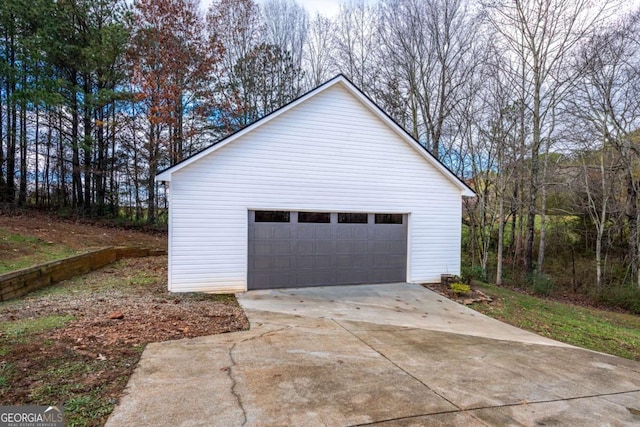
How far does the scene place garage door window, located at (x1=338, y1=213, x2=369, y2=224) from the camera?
9.78m

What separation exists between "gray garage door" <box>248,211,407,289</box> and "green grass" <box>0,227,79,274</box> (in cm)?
519

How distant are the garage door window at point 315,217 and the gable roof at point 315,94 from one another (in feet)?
8.43

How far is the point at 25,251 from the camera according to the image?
952 centimetres

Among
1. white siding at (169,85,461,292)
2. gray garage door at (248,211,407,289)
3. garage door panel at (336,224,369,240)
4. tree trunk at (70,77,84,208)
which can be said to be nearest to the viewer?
white siding at (169,85,461,292)

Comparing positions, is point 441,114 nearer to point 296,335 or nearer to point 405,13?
point 405,13

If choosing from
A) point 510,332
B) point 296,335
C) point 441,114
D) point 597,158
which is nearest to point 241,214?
point 296,335

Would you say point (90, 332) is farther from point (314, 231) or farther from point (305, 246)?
point (314, 231)

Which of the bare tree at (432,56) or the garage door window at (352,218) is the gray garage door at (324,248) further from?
the bare tree at (432,56)

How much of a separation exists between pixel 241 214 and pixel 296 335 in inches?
160

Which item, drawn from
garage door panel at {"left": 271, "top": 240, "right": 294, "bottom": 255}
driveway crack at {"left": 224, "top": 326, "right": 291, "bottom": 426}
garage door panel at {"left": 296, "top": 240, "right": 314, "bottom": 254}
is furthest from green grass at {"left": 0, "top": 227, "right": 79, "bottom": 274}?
garage door panel at {"left": 296, "top": 240, "right": 314, "bottom": 254}

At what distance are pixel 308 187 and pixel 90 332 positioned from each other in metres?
5.81

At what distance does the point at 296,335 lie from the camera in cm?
549

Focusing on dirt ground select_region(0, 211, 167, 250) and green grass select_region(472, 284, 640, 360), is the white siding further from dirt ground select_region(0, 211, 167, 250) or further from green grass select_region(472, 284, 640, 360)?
dirt ground select_region(0, 211, 167, 250)

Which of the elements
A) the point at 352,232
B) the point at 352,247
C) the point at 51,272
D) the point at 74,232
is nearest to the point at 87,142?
the point at 74,232
